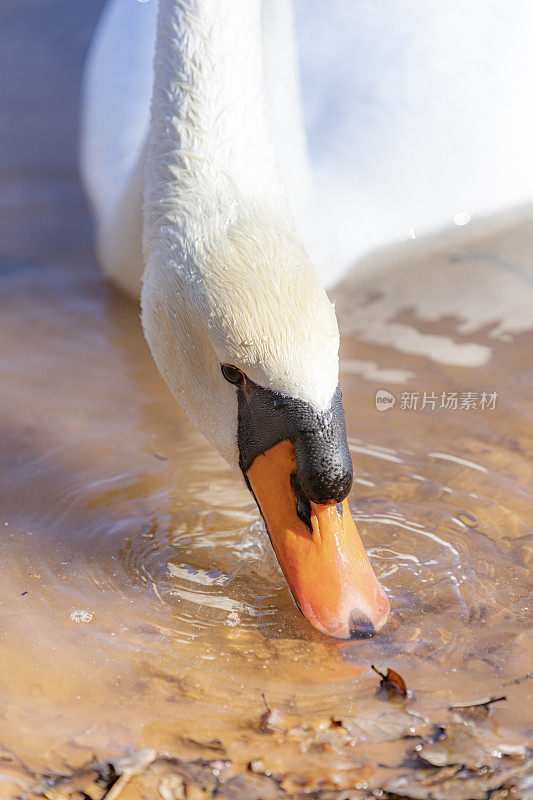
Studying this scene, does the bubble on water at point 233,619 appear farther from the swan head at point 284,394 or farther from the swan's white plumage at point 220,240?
the swan's white plumage at point 220,240

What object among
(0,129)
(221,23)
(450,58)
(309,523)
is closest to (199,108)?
(221,23)

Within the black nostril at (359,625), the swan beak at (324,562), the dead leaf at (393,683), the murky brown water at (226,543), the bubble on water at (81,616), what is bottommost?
the murky brown water at (226,543)

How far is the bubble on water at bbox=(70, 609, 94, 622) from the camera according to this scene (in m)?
2.92

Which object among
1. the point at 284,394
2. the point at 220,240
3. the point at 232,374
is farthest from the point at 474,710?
the point at 220,240

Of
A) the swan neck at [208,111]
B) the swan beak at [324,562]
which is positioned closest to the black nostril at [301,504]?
the swan beak at [324,562]

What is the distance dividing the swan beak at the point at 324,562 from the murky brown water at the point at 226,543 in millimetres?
107

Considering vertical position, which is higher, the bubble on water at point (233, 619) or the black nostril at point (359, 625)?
the black nostril at point (359, 625)

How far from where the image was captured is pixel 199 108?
3254mm

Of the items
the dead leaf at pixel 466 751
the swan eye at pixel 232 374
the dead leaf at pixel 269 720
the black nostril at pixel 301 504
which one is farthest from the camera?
the swan eye at pixel 232 374

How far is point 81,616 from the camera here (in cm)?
293

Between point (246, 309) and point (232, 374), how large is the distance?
0.22m

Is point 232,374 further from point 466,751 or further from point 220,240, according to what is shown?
point 466,751

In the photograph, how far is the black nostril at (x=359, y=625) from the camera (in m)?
2.70

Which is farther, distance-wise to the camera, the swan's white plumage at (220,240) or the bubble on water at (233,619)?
the bubble on water at (233,619)
